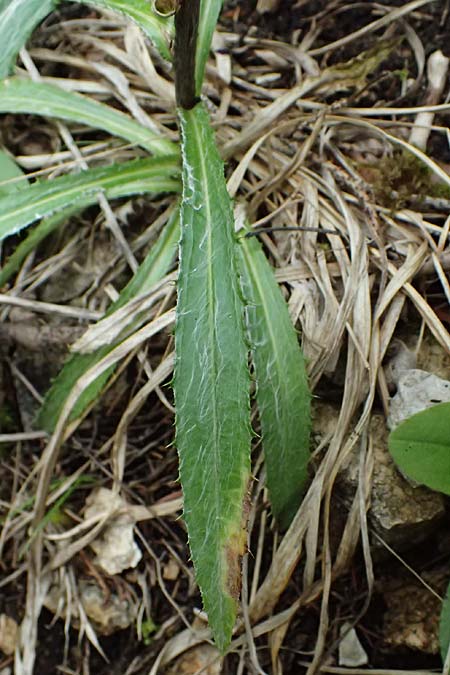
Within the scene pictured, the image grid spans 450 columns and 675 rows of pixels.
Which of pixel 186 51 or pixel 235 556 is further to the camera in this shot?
pixel 186 51

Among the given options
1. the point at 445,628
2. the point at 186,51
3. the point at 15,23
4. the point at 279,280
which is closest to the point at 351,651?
the point at 445,628

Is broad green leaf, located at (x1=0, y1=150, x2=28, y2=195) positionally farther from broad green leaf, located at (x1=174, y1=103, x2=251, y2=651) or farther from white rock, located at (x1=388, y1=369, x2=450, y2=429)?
white rock, located at (x1=388, y1=369, x2=450, y2=429)

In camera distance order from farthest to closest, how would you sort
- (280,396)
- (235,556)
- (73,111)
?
(73,111) < (280,396) < (235,556)

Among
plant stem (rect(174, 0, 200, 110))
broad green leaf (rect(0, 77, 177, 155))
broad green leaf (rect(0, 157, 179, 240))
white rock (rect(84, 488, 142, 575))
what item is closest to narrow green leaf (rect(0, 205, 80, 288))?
broad green leaf (rect(0, 157, 179, 240))

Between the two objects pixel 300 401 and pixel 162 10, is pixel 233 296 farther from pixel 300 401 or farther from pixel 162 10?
pixel 162 10

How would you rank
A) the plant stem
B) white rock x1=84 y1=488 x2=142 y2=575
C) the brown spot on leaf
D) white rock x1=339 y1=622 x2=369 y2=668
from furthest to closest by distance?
1. white rock x1=84 y1=488 x2=142 y2=575
2. white rock x1=339 y1=622 x2=369 y2=668
3. the plant stem
4. the brown spot on leaf

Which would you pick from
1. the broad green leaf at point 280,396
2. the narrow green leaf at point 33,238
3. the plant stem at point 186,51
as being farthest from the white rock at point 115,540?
the plant stem at point 186,51

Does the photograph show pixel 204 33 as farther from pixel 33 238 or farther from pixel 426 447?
pixel 426 447
